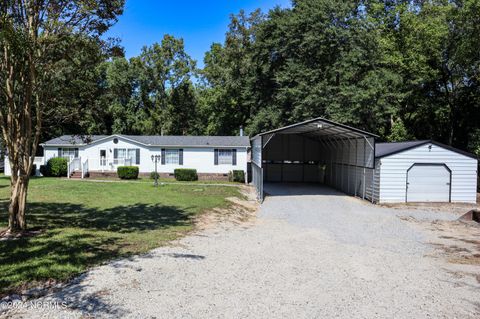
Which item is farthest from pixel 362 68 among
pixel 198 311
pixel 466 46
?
pixel 198 311

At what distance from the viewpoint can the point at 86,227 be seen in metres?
8.73

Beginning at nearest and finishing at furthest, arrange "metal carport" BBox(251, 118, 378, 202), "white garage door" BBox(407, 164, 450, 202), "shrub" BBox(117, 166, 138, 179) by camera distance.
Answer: "white garage door" BBox(407, 164, 450, 202) < "metal carport" BBox(251, 118, 378, 202) < "shrub" BBox(117, 166, 138, 179)

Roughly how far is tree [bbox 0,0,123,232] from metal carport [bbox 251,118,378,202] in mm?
9901

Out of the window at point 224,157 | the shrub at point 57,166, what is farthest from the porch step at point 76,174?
the window at point 224,157

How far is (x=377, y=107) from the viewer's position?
24.2 m

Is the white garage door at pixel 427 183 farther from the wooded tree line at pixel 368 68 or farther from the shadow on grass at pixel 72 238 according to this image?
the shadow on grass at pixel 72 238

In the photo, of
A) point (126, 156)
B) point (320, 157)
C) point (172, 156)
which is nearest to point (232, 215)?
Result: point (172, 156)

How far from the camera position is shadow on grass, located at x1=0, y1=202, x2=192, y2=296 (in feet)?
17.8

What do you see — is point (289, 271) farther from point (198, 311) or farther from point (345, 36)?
point (345, 36)

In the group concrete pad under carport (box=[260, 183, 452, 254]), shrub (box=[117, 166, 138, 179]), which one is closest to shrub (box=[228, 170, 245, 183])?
concrete pad under carport (box=[260, 183, 452, 254])

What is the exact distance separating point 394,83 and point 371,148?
10764mm

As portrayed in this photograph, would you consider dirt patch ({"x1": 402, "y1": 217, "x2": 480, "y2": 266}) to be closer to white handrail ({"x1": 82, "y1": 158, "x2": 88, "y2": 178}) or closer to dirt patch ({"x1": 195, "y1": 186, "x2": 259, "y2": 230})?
dirt patch ({"x1": 195, "y1": 186, "x2": 259, "y2": 230})

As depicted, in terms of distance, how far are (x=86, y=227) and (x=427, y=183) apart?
14.3m

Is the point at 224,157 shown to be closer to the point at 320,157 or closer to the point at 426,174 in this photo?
the point at 320,157
